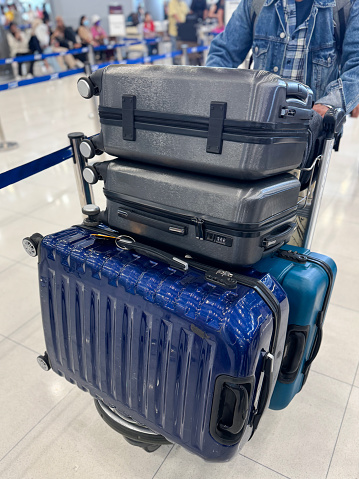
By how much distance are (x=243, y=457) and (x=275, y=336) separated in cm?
65

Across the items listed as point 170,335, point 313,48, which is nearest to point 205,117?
point 170,335

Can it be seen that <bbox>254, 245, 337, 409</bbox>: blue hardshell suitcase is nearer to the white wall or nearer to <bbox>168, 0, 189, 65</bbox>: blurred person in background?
<bbox>168, 0, 189, 65</bbox>: blurred person in background

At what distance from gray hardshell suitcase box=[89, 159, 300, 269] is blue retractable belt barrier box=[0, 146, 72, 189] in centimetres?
61

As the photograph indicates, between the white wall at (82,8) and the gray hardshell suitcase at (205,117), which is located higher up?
the white wall at (82,8)

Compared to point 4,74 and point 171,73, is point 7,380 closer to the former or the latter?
point 171,73

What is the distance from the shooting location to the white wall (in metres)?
15.1

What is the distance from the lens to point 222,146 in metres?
0.87

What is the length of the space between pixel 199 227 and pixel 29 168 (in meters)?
1.03

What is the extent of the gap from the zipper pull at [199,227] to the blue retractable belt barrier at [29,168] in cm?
92

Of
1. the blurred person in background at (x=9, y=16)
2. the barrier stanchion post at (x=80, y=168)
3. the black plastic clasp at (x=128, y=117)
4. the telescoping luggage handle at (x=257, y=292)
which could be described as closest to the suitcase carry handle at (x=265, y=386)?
the telescoping luggage handle at (x=257, y=292)

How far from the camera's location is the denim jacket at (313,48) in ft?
4.37

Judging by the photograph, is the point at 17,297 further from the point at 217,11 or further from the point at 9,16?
the point at 9,16

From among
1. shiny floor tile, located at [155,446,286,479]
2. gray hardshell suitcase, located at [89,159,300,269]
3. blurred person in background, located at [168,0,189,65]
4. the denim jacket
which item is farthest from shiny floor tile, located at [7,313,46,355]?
blurred person in background, located at [168,0,189,65]

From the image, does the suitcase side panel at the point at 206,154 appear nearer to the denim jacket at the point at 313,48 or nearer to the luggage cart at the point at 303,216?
the luggage cart at the point at 303,216
